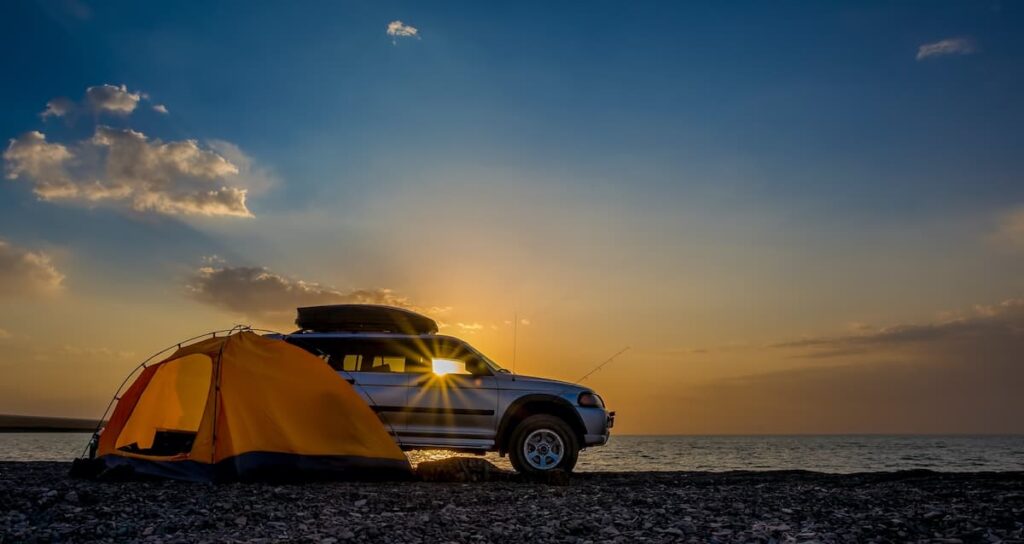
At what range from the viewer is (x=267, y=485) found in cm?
1148

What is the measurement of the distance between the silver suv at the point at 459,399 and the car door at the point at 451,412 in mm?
18

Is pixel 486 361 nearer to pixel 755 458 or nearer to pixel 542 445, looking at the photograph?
pixel 542 445

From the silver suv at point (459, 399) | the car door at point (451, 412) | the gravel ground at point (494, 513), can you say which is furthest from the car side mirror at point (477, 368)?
Answer: the gravel ground at point (494, 513)

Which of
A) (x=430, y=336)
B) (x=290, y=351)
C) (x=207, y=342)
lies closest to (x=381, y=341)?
(x=430, y=336)

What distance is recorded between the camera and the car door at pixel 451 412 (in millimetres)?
13508

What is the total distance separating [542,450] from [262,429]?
488 centimetres

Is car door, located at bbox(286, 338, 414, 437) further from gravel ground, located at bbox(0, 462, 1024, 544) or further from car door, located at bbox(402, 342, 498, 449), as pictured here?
gravel ground, located at bbox(0, 462, 1024, 544)

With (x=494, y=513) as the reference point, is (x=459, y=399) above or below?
above

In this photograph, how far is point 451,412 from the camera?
13586mm

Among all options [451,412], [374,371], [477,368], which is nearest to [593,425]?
[477,368]

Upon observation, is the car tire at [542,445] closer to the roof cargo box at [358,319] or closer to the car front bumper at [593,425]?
the car front bumper at [593,425]

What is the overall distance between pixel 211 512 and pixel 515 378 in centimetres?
615

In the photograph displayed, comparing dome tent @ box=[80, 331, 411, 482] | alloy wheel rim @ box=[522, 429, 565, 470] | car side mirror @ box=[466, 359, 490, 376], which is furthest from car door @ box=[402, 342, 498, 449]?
dome tent @ box=[80, 331, 411, 482]

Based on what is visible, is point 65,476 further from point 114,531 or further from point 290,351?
point 114,531
